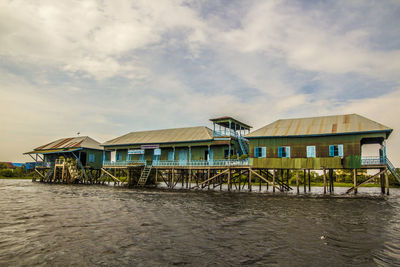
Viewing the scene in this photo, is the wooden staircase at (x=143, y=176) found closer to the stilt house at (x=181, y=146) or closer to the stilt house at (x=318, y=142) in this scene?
the stilt house at (x=181, y=146)

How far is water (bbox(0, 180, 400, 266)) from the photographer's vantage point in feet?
27.1

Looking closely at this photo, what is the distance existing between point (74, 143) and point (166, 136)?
1683 cm

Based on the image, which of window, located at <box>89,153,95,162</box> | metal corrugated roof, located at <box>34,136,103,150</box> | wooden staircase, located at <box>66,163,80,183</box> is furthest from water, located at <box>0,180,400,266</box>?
window, located at <box>89,153,95,162</box>

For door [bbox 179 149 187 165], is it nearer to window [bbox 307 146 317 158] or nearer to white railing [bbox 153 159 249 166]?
white railing [bbox 153 159 249 166]

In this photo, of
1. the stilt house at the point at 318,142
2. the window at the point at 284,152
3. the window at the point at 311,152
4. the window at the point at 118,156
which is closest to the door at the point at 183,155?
the stilt house at the point at 318,142

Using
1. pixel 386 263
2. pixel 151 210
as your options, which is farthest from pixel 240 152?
pixel 386 263

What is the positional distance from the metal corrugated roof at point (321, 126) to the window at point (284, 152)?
1316 mm

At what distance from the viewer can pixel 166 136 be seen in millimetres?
39438

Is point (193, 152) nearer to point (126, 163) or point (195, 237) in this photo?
point (126, 163)

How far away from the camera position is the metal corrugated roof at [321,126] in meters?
26.7

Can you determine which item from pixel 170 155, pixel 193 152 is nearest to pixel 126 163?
pixel 170 155

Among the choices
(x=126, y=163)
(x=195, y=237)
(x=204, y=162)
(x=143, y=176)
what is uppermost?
(x=204, y=162)

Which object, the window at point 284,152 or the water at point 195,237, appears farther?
the window at point 284,152

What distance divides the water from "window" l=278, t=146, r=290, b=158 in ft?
42.3
